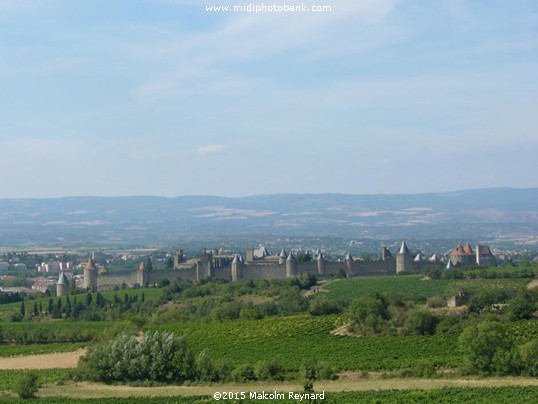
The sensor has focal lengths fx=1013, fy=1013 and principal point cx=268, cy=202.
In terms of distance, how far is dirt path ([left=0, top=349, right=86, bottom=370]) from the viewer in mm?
39094

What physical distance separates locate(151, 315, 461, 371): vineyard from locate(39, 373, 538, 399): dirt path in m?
3.17

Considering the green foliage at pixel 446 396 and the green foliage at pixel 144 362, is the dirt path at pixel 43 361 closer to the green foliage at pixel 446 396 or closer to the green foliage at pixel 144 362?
the green foliage at pixel 144 362

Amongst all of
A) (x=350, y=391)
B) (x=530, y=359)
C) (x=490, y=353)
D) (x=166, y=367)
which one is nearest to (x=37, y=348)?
(x=166, y=367)

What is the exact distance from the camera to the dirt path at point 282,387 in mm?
28406

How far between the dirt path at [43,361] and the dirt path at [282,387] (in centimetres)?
780

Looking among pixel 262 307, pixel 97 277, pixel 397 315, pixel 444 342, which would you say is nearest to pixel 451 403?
pixel 444 342

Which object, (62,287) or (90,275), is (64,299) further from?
(90,275)

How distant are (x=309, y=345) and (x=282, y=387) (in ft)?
37.0

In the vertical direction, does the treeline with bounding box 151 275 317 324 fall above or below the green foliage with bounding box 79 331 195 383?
below

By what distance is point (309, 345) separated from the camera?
40.6 meters

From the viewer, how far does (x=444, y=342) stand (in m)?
39.0

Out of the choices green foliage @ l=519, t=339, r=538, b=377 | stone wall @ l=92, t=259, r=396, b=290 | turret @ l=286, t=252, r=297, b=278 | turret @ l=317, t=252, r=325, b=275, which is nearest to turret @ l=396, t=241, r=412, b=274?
stone wall @ l=92, t=259, r=396, b=290

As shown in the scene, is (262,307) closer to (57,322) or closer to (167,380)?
(57,322)

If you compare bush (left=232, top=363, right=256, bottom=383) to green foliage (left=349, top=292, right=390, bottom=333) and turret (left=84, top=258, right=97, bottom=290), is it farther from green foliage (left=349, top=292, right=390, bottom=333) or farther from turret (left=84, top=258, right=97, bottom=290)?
turret (left=84, top=258, right=97, bottom=290)
